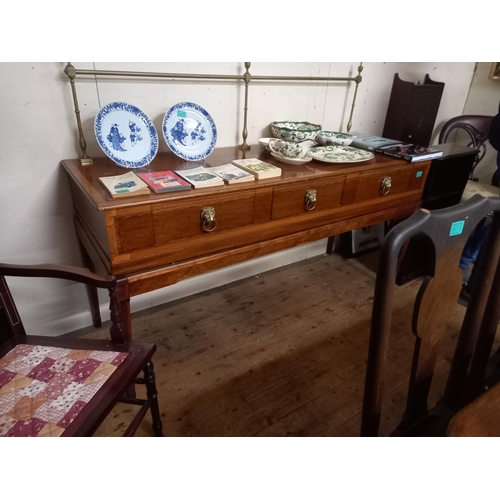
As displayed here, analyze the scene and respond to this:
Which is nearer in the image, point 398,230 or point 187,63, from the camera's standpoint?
point 398,230

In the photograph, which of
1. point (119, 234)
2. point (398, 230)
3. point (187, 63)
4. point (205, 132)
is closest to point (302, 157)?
point (205, 132)

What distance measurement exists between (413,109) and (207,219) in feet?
5.25

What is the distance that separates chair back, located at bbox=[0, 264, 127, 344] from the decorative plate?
98 cm

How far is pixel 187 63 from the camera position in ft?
4.75

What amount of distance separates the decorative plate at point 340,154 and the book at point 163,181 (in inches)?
24.7

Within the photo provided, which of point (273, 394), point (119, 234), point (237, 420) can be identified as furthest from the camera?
point (273, 394)

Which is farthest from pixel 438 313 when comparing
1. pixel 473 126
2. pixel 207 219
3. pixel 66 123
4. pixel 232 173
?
pixel 473 126

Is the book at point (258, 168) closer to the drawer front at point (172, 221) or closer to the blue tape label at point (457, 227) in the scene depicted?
the drawer front at point (172, 221)

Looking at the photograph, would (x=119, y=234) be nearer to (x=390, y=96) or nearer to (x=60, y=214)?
(x=60, y=214)

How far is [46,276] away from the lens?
3.03ft

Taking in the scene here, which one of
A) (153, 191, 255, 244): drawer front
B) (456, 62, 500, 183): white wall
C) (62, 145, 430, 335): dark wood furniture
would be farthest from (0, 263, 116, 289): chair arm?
(456, 62, 500, 183): white wall

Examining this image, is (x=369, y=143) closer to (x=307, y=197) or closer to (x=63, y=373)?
(x=307, y=197)

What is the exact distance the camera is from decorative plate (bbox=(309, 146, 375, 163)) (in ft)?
4.88
